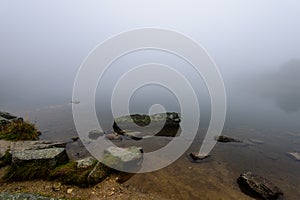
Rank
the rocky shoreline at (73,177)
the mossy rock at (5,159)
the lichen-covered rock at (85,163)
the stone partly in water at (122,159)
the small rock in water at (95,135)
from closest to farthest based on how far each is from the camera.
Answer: the rocky shoreline at (73,177), the lichen-covered rock at (85,163), the mossy rock at (5,159), the stone partly in water at (122,159), the small rock in water at (95,135)

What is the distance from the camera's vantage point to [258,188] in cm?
875

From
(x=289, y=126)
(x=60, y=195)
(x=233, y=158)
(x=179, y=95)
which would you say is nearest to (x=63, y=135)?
(x=60, y=195)

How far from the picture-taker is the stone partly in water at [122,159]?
946cm

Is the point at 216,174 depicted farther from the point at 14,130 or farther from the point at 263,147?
the point at 14,130

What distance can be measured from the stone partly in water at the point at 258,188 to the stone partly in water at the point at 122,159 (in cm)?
510

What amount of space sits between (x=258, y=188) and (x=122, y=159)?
617 centimetres

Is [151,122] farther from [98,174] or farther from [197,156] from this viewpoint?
[98,174]

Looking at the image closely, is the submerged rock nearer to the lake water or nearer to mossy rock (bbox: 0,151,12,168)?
the lake water

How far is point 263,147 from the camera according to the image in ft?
50.7

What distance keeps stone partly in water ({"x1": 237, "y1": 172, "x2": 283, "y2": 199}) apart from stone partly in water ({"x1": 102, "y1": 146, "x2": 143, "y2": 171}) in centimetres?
510

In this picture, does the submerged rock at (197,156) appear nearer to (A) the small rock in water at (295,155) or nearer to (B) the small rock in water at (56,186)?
(A) the small rock in water at (295,155)

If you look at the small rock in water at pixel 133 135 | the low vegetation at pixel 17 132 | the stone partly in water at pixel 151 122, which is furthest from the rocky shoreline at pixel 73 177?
the stone partly in water at pixel 151 122

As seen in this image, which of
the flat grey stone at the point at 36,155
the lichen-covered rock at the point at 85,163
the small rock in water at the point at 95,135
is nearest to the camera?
the flat grey stone at the point at 36,155

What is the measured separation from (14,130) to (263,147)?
1813cm
